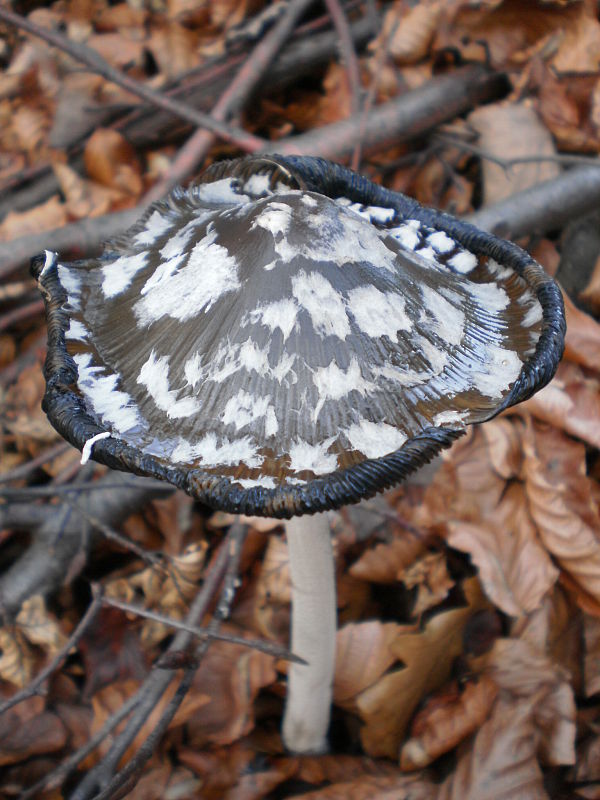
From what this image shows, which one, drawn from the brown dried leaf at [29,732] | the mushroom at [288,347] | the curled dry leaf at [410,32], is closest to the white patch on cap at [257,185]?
the mushroom at [288,347]

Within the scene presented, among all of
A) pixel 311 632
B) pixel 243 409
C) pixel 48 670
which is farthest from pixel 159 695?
pixel 243 409

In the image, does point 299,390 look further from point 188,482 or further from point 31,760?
point 31,760

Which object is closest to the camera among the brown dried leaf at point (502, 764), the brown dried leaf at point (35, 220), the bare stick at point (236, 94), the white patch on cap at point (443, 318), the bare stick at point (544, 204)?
the white patch on cap at point (443, 318)

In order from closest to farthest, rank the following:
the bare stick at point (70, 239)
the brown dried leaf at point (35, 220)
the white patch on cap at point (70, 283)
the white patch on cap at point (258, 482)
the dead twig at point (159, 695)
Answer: the white patch on cap at point (258, 482)
the white patch on cap at point (70, 283)
the dead twig at point (159, 695)
the bare stick at point (70, 239)
the brown dried leaf at point (35, 220)

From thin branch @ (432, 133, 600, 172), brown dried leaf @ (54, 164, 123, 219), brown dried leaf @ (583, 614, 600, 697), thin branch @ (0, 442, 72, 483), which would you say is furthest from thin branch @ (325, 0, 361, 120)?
brown dried leaf @ (583, 614, 600, 697)

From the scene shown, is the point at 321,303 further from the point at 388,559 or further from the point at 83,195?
the point at 83,195

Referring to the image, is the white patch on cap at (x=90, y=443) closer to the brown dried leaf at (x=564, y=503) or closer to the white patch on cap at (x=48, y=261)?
the white patch on cap at (x=48, y=261)

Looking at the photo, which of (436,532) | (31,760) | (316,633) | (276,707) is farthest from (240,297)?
(31,760)

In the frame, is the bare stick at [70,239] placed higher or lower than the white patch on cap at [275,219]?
lower
